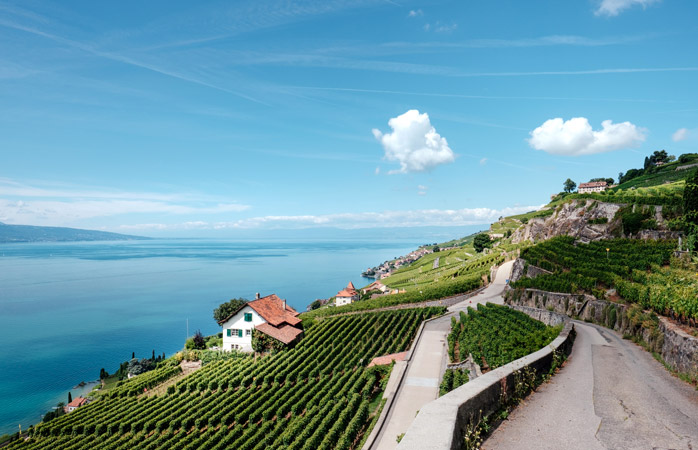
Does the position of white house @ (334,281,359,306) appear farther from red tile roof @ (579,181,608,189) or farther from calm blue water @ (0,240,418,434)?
red tile roof @ (579,181,608,189)

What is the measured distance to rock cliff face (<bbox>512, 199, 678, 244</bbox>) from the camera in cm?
4509

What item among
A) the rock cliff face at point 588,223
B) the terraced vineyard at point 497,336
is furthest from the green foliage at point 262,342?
the rock cliff face at point 588,223

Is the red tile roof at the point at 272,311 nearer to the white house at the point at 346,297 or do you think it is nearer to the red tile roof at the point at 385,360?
the red tile roof at the point at 385,360

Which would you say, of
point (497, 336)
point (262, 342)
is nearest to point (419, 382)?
point (497, 336)

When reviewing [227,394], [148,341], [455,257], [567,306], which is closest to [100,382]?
[148,341]

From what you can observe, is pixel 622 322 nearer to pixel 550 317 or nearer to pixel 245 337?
pixel 550 317

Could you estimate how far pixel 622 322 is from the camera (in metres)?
23.2

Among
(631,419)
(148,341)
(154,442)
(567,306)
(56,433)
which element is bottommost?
(148,341)

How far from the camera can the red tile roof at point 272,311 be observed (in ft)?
151

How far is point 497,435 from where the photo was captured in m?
6.61

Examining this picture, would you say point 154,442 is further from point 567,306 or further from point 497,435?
point 567,306

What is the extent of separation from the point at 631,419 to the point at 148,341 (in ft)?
303

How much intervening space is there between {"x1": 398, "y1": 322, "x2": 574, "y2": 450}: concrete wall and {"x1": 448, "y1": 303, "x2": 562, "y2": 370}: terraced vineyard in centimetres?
663

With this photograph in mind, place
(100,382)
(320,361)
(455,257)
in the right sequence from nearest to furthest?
(320,361) < (100,382) < (455,257)
